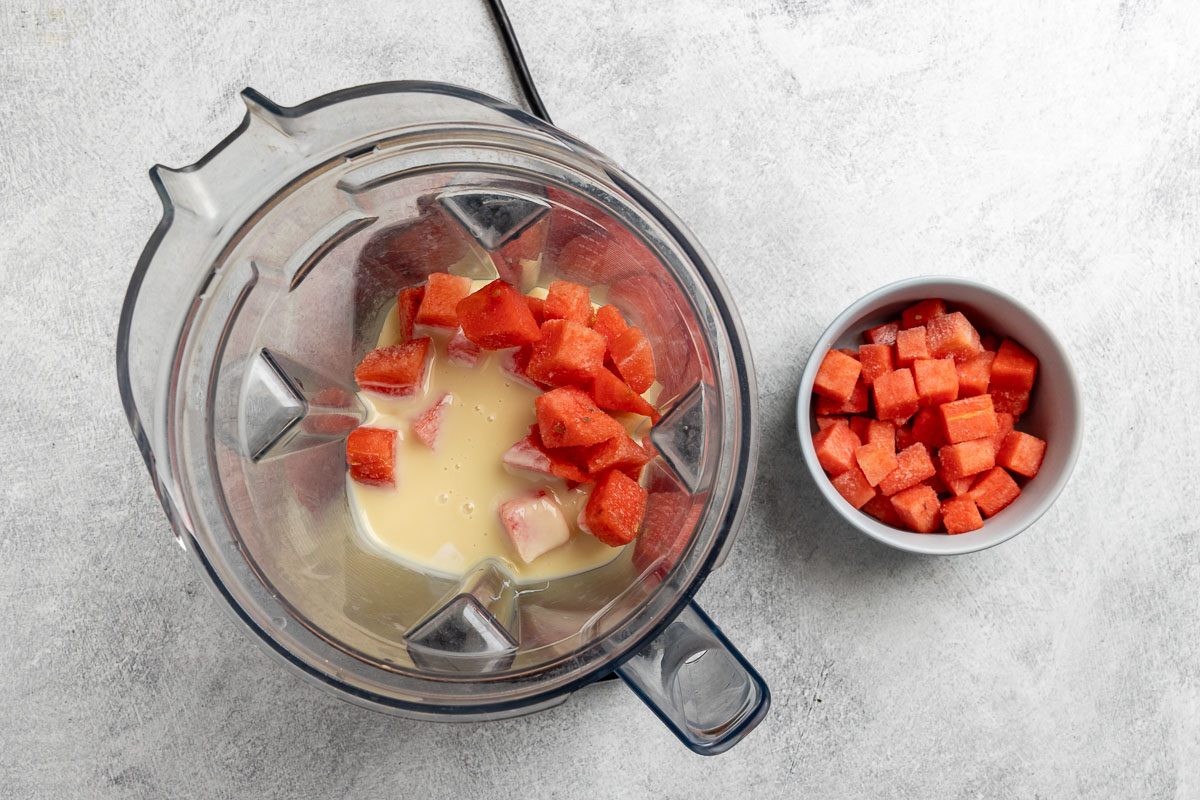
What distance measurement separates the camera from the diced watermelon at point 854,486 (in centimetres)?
108

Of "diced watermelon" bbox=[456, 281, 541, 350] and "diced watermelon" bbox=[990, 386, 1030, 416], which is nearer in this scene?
"diced watermelon" bbox=[456, 281, 541, 350]

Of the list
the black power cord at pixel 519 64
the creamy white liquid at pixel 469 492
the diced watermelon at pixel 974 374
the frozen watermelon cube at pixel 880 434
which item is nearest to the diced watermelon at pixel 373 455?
the creamy white liquid at pixel 469 492

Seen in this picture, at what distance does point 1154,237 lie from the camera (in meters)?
1.21

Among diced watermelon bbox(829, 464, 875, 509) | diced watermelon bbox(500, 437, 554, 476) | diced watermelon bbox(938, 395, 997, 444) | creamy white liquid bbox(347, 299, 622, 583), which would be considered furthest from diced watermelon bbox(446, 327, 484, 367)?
diced watermelon bbox(938, 395, 997, 444)

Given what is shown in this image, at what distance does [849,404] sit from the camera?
1104 mm

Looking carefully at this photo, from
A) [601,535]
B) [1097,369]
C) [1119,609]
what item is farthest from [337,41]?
[1119,609]

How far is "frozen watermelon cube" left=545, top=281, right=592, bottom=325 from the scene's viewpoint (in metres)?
0.97

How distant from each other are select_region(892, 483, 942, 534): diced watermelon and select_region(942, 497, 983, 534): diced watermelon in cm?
1

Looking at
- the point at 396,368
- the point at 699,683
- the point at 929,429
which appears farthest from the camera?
the point at 929,429

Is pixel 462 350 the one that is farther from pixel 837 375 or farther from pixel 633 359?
pixel 837 375

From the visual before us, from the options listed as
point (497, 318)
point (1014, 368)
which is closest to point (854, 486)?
point (1014, 368)

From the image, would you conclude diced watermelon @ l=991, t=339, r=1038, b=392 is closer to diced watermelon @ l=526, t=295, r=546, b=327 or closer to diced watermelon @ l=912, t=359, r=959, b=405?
diced watermelon @ l=912, t=359, r=959, b=405

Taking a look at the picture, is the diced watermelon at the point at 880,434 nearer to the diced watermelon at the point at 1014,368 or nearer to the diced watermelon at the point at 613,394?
the diced watermelon at the point at 1014,368

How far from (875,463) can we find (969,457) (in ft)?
0.36
